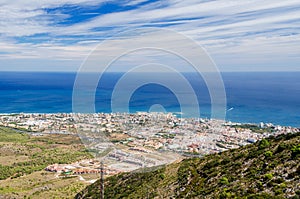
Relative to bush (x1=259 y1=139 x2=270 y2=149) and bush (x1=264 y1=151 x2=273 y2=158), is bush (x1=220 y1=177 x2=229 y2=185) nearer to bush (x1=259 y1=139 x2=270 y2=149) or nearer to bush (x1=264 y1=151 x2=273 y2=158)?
bush (x1=264 y1=151 x2=273 y2=158)

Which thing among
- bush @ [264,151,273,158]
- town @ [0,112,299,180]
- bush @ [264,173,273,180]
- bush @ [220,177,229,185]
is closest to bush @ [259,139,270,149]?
bush @ [264,151,273,158]

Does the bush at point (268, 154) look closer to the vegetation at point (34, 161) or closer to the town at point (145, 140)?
the town at point (145, 140)

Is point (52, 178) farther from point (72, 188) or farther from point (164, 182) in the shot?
point (164, 182)

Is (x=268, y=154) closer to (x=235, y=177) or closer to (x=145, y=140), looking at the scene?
(x=235, y=177)

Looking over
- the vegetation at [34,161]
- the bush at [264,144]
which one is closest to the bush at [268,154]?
the bush at [264,144]

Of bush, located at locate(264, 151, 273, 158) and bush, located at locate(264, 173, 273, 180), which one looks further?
bush, located at locate(264, 151, 273, 158)
